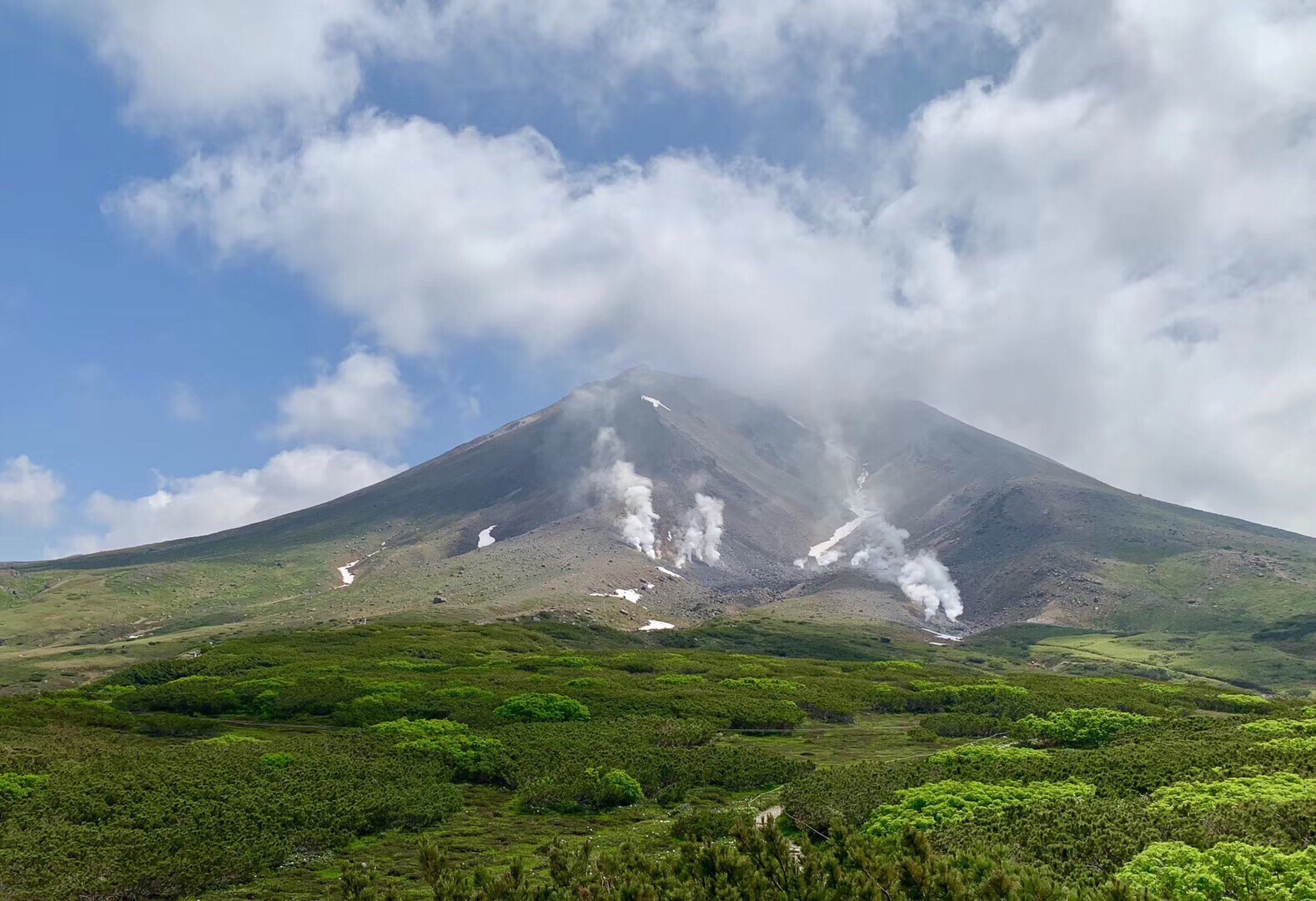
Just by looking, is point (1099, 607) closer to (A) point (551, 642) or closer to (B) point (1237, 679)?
(B) point (1237, 679)

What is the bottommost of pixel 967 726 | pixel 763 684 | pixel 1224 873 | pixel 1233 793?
pixel 967 726

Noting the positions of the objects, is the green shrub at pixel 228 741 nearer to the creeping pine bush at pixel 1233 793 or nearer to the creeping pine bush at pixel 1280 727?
the creeping pine bush at pixel 1233 793

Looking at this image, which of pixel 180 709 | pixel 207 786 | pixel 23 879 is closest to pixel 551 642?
pixel 180 709

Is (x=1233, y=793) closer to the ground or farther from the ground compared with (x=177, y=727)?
closer to the ground

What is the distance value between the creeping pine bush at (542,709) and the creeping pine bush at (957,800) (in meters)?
19.7

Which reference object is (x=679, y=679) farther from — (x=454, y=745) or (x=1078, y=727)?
(x=1078, y=727)

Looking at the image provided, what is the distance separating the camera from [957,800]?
18.6 m

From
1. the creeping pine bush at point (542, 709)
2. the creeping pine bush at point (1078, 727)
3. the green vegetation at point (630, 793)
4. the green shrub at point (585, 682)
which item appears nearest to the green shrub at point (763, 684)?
the green vegetation at point (630, 793)

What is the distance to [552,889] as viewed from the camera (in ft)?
38.6

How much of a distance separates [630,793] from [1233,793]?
14.8 metres

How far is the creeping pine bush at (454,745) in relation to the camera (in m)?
26.5

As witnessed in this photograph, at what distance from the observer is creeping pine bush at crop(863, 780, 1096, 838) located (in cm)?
1761

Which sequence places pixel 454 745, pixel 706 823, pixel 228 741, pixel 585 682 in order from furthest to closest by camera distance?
pixel 585 682, pixel 228 741, pixel 454 745, pixel 706 823

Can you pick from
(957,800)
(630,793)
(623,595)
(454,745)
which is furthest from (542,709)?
(623,595)
